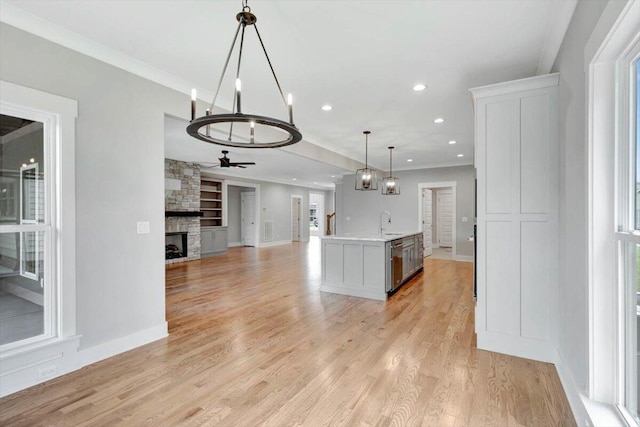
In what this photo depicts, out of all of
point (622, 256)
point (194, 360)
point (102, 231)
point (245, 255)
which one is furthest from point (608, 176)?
point (245, 255)

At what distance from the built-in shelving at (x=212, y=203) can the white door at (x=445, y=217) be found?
7.76 metres

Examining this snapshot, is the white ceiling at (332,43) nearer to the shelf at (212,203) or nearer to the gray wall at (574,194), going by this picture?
the gray wall at (574,194)

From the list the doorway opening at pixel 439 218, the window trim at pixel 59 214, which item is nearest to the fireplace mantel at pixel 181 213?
the window trim at pixel 59 214

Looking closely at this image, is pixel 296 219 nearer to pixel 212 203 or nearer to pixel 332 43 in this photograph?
pixel 212 203

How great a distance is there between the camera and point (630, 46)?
56.7 inches

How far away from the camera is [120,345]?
279 centimetres

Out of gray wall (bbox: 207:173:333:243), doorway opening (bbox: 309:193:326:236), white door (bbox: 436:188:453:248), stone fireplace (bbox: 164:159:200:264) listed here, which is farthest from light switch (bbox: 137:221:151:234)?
doorway opening (bbox: 309:193:326:236)

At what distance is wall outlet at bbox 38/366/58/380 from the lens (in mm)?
2305

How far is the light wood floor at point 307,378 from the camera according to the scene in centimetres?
193

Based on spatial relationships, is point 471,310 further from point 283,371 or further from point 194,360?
point 194,360

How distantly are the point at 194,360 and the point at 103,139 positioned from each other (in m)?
2.07

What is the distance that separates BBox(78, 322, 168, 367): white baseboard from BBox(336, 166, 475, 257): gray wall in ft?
23.3

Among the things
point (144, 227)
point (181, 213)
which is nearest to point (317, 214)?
point (181, 213)

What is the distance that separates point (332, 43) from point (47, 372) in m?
3.41
